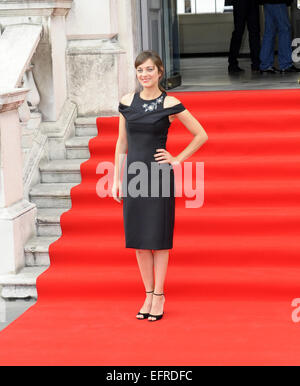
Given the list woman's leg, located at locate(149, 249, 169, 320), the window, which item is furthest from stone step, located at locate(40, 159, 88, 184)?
the window

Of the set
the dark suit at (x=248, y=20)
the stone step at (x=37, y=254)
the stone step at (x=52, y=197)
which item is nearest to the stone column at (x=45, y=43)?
the stone step at (x=52, y=197)

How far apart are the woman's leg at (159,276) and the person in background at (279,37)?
6375 millimetres

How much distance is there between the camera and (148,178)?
5340mm

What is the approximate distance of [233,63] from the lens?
12.3m

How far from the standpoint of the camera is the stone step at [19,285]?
624 centimetres

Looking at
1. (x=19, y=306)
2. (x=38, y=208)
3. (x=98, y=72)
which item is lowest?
(x=19, y=306)

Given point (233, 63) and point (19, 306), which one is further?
point (233, 63)

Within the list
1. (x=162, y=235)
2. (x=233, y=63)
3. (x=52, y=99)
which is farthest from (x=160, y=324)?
(x=233, y=63)

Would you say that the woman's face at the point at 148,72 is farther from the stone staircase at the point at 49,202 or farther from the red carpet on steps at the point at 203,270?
the stone staircase at the point at 49,202

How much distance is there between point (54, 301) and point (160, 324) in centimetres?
100

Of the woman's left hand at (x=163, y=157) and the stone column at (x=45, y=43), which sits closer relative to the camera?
the woman's left hand at (x=163, y=157)

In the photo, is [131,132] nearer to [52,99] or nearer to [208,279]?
[208,279]

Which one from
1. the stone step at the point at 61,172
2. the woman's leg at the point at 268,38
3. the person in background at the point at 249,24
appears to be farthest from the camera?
the person in background at the point at 249,24

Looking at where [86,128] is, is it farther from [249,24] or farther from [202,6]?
[202,6]
